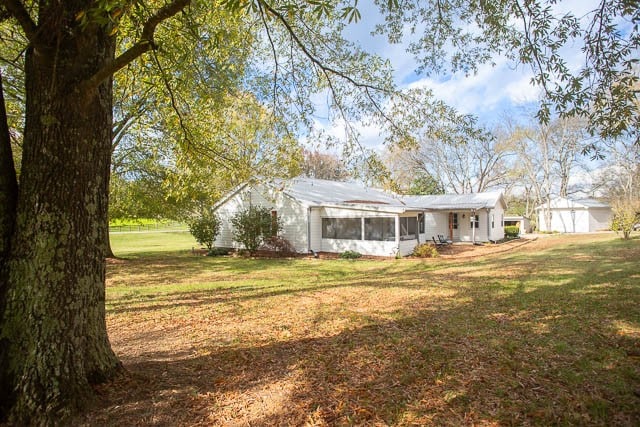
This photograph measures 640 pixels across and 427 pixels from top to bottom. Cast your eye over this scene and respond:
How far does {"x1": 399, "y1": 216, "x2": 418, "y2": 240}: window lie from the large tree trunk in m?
17.1

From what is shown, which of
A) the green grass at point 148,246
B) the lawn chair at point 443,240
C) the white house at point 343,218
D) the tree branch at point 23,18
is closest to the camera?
the tree branch at point 23,18

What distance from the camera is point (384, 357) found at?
4.22 metres

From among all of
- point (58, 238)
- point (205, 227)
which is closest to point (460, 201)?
point (205, 227)

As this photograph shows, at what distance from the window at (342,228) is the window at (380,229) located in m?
0.44

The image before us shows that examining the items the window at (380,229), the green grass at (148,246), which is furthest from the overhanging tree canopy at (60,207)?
the green grass at (148,246)

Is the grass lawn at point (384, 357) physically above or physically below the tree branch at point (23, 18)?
below

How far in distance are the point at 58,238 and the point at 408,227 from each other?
19.1m

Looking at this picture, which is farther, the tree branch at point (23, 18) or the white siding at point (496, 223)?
the white siding at point (496, 223)

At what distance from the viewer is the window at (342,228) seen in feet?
64.2

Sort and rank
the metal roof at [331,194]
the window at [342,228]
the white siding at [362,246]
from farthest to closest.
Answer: the metal roof at [331,194], the window at [342,228], the white siding at [362,246]

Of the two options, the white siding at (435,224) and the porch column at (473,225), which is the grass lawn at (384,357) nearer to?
the white siding at (435,224)

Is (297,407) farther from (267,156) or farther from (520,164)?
(520,164)

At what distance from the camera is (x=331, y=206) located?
19.8 metres

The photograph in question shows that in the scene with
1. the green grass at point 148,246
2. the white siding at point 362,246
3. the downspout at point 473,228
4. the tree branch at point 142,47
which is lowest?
the green grass at point 148,246
